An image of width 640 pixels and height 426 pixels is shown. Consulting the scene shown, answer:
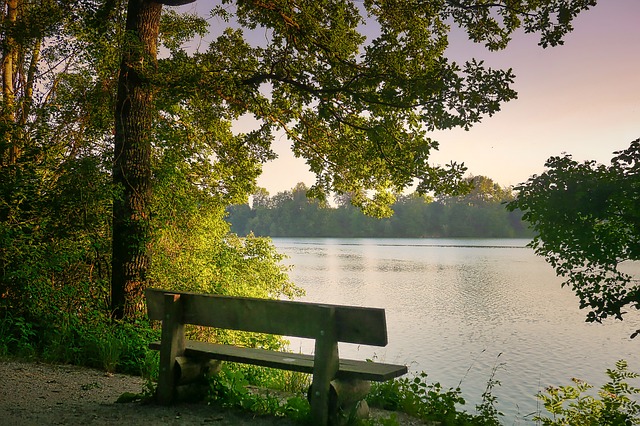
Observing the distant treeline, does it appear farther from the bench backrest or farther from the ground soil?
the bench backrest

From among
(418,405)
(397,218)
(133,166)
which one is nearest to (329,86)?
(133,166)

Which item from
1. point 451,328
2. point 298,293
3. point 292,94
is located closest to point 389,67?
point 292,94

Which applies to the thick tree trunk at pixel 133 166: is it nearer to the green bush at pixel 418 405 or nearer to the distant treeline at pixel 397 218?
the green bush at pixel 418 405

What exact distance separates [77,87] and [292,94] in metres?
3.71

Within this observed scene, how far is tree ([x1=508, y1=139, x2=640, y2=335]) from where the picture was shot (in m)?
5.64

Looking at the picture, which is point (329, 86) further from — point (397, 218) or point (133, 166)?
point (397, 218)

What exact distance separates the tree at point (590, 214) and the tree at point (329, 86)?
1288 mm

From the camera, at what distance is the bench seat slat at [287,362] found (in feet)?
12.7

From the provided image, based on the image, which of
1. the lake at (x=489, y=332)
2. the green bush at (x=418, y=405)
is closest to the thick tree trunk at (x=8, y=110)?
the green bush at (x=418, y=405)

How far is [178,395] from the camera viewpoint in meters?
4.56

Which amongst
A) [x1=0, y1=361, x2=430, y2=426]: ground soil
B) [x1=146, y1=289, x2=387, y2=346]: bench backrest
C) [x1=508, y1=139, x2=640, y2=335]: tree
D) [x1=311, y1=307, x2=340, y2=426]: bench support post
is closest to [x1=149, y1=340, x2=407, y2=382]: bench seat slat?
[x1=311, y1=307, x2=340, y2=426]: bench support post

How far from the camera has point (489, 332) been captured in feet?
58.9

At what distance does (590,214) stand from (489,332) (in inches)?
513

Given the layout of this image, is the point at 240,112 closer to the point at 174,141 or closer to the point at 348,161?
the point at 174,141
